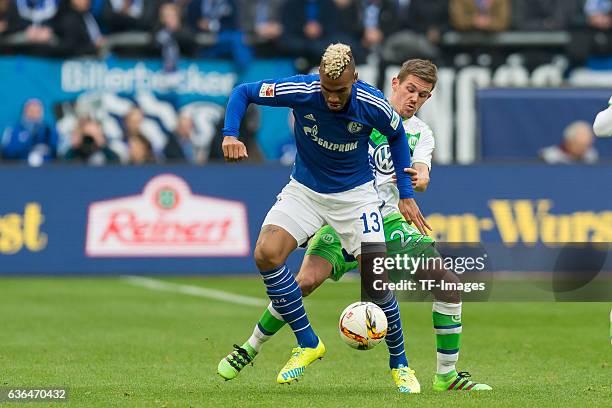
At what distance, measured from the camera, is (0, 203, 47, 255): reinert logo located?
755 inches

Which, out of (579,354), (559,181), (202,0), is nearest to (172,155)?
(202,0)

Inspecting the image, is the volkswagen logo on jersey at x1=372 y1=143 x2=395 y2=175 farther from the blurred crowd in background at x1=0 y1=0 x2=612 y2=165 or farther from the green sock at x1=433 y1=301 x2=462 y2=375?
the blurred crowd in background at x1=0 y1=0 x2=612 y2=165

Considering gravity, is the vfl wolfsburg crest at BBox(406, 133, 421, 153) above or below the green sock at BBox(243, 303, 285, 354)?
above

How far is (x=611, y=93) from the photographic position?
69.1 ft

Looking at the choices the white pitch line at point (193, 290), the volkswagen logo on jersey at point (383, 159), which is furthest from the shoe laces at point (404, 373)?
the white pitch line at point (193, 290)

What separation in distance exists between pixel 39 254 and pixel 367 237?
1107cm

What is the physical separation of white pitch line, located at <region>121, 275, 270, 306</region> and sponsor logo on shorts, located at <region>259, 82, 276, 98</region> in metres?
7.49

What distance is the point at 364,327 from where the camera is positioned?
878 cm

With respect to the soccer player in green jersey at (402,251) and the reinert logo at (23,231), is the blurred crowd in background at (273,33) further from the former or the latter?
the soccer player in green jersey at (402,251)

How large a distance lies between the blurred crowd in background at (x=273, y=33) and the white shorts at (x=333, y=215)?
12.9 meters

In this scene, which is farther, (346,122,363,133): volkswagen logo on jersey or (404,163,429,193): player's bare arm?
Answer: (404,163,429,193): player's bare arm

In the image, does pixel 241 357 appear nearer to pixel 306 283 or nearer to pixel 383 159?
pixel 306 283

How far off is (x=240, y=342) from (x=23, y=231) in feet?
25.7

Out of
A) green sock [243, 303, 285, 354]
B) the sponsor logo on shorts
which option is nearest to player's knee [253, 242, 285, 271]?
green sock [243, 303, 285, 354]
